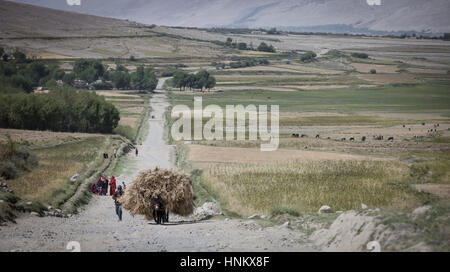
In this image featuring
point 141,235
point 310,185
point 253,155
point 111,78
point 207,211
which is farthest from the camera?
point 111,78

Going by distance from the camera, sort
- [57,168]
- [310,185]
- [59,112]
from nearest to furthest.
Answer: [310,185], [57,168], [59,112]

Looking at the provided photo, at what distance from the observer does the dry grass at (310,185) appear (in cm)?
2873

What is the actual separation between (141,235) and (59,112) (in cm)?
6185

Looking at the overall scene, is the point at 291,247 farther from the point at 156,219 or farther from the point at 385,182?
the point at 385,182

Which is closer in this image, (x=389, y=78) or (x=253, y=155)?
(x=253, y=155)

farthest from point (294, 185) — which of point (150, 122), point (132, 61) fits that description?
point (132, 61)

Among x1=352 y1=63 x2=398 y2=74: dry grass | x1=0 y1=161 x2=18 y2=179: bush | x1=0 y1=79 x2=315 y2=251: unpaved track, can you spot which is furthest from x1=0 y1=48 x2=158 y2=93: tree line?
x1=0 y1=79 x2=315 y2=251: unpaved track

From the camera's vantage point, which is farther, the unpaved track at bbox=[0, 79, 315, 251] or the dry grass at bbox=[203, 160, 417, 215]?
the dry grass at bbox=[203, 160, 417, 215]

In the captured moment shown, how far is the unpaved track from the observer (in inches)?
702

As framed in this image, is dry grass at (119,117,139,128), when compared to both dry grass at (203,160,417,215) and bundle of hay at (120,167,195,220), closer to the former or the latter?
dry grass at (203,160,417,215)

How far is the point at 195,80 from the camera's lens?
15438cm

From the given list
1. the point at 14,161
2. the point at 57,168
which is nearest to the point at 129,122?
the point at 57,168

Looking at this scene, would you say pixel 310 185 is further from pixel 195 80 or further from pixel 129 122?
pixel 195 80

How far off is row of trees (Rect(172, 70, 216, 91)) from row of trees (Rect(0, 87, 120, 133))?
225 feet
